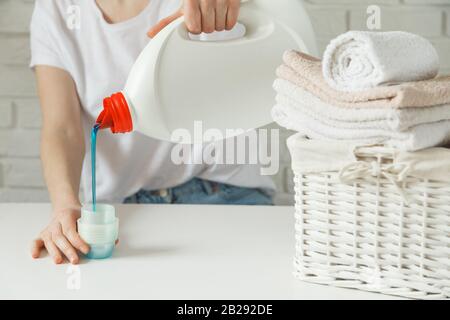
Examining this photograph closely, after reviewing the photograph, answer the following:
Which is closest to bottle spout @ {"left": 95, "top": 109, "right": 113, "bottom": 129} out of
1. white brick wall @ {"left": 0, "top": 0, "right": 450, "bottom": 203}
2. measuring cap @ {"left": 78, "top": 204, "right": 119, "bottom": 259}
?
measuring cap @ {"left": 78, "top": 204, "right": 119, "bottom": 259}

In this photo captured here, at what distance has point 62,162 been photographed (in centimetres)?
142

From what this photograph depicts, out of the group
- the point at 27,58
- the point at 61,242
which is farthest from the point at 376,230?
the point at 27,58

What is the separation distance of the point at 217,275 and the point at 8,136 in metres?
1.09

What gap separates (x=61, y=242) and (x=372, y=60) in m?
0.53

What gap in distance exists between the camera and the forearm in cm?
131

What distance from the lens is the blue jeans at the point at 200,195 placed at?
1.59 meters

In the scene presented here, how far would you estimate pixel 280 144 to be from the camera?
189 cm

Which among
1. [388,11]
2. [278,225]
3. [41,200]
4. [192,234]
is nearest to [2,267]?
[192,234]

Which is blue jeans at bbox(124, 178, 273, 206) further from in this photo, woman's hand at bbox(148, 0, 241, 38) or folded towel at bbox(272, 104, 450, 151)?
folded towel at bbox(272, 104, 450, 151)

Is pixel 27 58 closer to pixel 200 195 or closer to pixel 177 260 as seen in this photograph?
pixel 200 195

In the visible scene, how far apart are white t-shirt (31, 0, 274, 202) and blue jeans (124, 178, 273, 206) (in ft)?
0.05

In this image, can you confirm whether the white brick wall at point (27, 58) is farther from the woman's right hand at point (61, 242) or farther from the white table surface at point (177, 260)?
the woman's right hand at point (61, 242)

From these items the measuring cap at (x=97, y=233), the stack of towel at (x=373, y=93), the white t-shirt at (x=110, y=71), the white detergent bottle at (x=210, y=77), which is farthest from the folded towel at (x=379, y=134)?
the white t-shirt at (x=110, y=71)

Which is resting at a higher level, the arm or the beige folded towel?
the beige folded towel
